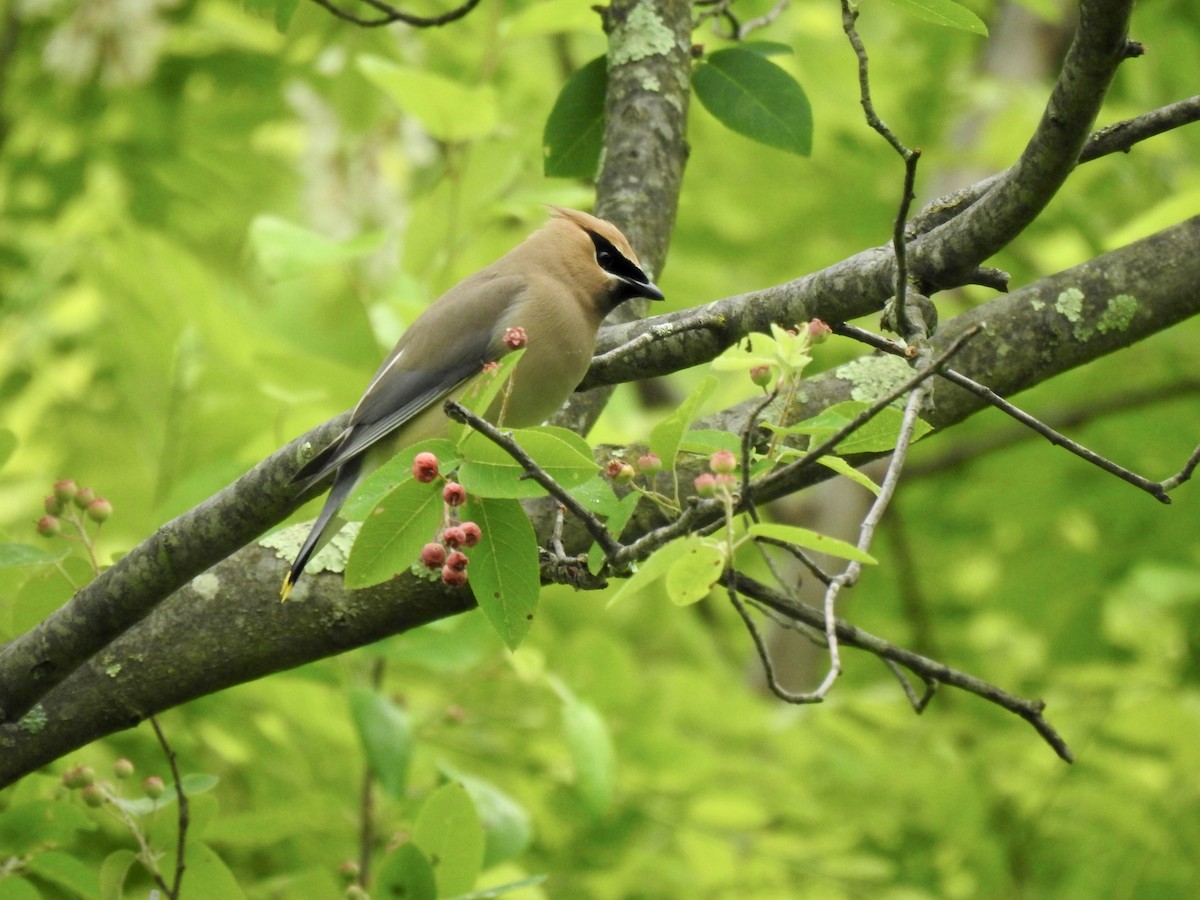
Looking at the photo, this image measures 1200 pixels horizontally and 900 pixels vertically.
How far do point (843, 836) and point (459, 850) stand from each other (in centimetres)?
249

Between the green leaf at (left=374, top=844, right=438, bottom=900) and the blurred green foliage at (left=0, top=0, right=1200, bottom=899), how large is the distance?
1 centimetres

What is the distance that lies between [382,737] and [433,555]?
129 centimetres

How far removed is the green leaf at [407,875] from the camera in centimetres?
285

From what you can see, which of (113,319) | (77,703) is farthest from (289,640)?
(113,319)

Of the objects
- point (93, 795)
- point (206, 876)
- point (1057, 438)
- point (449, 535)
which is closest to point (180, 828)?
point (206, 876)

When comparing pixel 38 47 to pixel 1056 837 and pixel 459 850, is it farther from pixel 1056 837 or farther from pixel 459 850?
pixel 1056 837

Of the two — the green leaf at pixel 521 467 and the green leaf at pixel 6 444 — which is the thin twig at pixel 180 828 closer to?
the green leaf at pixel 6 444

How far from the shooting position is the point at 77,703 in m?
3.02

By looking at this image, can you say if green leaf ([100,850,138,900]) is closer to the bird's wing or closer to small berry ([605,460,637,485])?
the bird's wing

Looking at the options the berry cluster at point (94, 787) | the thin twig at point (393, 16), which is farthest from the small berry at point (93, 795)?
the thin twig at point (393, 16)

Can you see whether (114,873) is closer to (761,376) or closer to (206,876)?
(206,876)

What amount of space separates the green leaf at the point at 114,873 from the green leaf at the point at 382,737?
2.44 feet

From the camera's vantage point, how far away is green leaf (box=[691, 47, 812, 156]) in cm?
366

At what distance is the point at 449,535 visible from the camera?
91.4 inches
